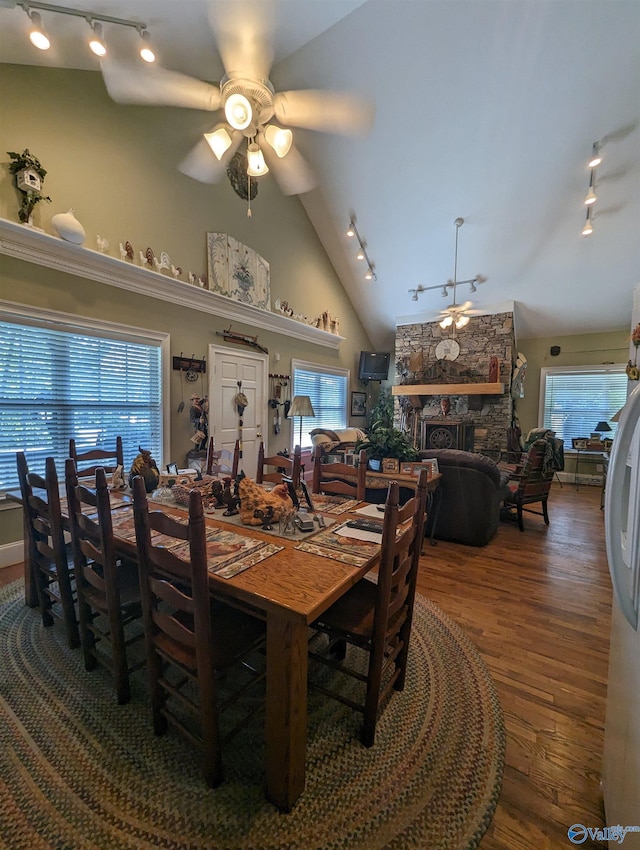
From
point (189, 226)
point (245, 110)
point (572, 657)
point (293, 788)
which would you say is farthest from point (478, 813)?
point (189, 226)

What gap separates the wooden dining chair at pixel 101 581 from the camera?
56.2 inches

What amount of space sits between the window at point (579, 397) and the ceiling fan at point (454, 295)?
232cm

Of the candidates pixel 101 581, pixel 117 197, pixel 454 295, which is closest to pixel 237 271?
pixel 117 197

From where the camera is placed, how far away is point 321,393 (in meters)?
6.66

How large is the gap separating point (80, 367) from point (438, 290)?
585cm

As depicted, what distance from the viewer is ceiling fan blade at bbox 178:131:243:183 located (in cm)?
249

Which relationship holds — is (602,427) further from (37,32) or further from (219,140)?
(37,32)

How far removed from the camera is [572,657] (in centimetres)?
194

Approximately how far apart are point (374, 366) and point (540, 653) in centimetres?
622

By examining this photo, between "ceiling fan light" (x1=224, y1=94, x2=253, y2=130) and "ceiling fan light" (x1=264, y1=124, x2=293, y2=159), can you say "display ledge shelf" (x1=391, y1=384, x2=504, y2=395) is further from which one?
"ceiling fan light" (x1=224, y1=94, x2=253, y2=130)

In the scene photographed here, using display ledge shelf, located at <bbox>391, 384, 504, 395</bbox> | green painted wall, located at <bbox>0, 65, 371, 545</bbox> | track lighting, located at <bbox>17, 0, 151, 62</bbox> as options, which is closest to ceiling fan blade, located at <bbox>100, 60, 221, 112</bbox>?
track lighting, located at <bbox>17, 0, 151, 62</bbox>

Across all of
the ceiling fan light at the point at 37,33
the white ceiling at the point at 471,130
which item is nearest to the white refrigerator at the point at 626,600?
the white ceiling at the point at 471,130

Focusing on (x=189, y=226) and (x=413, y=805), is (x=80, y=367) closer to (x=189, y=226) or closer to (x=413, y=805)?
(x=189, y=226)

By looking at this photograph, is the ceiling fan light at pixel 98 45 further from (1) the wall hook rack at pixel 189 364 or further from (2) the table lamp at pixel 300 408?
(2) the table lamp at pixel 300 408
